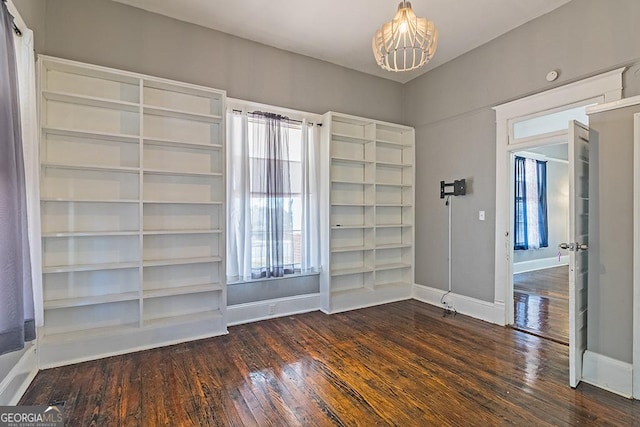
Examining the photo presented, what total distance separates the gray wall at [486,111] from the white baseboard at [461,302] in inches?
3.3

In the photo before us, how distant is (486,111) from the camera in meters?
3.86

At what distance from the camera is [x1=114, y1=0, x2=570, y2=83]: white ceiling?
312 cm

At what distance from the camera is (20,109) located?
2010 mm

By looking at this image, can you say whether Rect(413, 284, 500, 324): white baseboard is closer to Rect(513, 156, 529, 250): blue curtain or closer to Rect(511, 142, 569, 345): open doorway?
Rect(511, 142, 569, 345): open doorway

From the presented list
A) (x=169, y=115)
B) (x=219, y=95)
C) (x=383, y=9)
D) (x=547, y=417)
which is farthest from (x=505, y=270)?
(x=169, y=115)

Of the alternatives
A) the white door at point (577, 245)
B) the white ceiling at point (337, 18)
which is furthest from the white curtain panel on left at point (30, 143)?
the white door at point (577, 245)

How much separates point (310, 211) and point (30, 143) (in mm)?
2754

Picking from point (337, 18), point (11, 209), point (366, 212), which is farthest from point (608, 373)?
point (11, 209)

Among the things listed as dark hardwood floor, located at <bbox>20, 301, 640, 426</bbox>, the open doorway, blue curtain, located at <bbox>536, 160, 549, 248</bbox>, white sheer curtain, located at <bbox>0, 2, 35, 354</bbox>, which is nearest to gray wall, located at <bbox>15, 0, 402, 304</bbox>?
white sheer curtain, located at <bbox>0, 2, 35, 354</bbox>

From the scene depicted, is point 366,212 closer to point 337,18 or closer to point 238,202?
point 238,202

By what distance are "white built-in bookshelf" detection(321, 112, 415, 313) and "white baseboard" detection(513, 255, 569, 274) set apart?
348 cm

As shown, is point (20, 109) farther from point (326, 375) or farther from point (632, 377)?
point (632, 377)

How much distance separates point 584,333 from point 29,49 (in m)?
4.79

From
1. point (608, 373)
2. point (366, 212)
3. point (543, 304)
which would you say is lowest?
point (543, 304)
